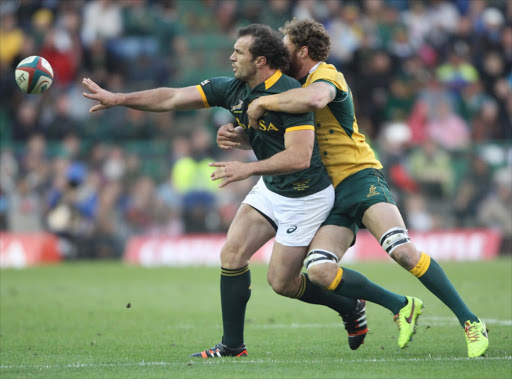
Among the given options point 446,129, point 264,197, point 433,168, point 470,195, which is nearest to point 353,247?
point 433,168

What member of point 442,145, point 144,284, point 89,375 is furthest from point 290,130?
A: point 442,145

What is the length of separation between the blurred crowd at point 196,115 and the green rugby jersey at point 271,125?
1075 cm

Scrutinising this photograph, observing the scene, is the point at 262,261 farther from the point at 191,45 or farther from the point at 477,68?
the point at 477,68

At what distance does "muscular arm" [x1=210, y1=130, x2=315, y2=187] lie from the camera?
6.59 metres

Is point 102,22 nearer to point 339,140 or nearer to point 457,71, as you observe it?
point 457,71

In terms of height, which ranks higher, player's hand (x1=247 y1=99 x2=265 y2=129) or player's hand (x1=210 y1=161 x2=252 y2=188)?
player's hand (x1=247 y1=99 x2=265 y2=129)

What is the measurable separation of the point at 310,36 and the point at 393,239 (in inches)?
73.8

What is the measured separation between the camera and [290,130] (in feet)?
22.4

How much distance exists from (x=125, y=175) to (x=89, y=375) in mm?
12596

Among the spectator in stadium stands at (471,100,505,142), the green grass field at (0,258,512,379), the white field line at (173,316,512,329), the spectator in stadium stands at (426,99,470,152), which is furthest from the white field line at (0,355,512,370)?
the spectator in stadium stands at (471,100,505,142)

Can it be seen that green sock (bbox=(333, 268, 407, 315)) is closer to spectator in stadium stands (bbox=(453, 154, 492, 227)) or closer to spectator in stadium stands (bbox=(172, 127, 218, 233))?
spectator in stadium stands (bbox=(172, 127, 218, 233))

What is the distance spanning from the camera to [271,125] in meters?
7.00

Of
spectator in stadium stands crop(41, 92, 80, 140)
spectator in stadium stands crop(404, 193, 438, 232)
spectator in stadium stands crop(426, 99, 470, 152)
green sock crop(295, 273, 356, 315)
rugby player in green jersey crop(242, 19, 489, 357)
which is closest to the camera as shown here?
rugby player in green jersey crop(242, 19, 489, 357)

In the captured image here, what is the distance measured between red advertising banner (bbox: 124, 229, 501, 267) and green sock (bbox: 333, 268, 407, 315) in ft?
36.6
